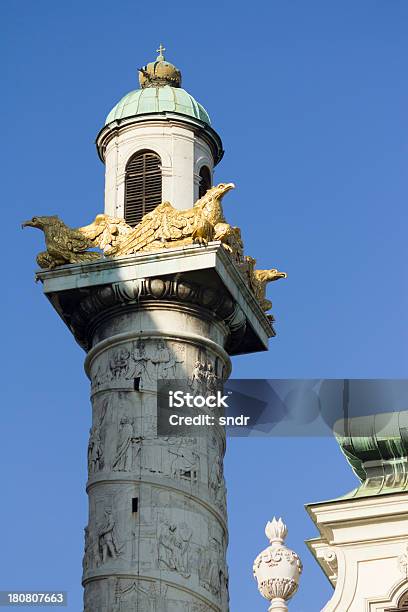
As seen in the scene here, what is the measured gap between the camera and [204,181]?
3831cm

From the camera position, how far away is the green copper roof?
3803 cm

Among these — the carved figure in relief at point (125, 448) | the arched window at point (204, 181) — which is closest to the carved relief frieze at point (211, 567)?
the carved figure in relief at point (125, 448)

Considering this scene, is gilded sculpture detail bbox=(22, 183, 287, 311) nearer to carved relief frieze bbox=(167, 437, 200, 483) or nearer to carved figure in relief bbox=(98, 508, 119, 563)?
carved relief frieze bbox=(167, 437, 200, 483)

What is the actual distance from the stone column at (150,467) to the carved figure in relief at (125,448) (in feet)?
0.07

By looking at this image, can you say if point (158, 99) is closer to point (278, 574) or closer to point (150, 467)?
point (150, 467)

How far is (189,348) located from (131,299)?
5.26 feet

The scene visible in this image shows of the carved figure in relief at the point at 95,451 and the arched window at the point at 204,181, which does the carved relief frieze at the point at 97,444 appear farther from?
the arched window at the point at 204,181

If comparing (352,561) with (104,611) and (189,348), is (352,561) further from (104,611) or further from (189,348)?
(189,348)

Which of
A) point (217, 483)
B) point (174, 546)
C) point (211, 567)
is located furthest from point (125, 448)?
point (211, 567)

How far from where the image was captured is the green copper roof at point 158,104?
38.0m

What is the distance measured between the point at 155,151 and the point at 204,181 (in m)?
1.46

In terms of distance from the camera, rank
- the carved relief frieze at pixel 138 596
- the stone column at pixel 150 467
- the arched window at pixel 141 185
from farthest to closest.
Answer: the arched window at pixel 141 185 → the stone column at pixel 150 467 → the carved relief frieze at pixel 138 596

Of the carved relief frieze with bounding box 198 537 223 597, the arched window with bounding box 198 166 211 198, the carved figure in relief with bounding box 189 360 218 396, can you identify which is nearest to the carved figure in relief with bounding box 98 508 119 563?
the carved relief frieze with bounding box 198 537 223 597

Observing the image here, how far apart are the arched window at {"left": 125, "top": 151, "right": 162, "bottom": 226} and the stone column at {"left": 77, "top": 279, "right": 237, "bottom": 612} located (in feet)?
8.87
